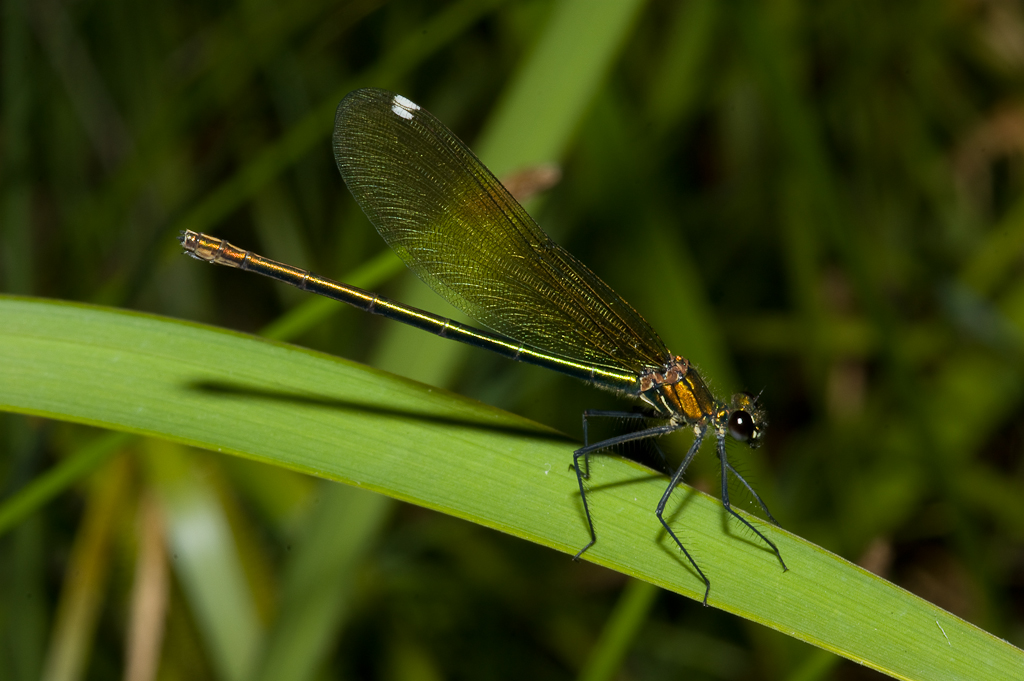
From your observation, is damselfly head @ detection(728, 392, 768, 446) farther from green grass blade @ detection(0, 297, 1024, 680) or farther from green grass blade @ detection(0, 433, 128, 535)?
green grass blade @ detection(0, 433, 128, 535)

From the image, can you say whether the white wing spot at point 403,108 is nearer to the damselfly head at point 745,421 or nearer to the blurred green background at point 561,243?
the blurred green background at point 561,243

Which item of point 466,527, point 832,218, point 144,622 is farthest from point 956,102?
point 144,622

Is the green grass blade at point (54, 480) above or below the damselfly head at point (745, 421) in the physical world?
below

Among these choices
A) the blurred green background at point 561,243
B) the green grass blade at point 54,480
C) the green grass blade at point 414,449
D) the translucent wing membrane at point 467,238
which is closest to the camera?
the green grass blade at point 414,449

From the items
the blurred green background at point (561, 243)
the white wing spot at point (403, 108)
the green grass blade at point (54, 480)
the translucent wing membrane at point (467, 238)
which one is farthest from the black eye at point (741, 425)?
the green grass blade at point (54, 480)

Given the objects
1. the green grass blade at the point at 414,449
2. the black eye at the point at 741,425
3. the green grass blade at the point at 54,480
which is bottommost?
the green grass blade at the point at 54,480

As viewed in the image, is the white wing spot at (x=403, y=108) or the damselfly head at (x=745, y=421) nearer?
the white wing spot at (x=403, y=108)

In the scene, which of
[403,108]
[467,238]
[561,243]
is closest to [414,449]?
[467,238]

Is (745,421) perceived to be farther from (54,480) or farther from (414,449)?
(54,480)

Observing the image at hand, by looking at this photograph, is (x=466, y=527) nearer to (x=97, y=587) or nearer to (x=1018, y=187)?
(x=97, y=587)
